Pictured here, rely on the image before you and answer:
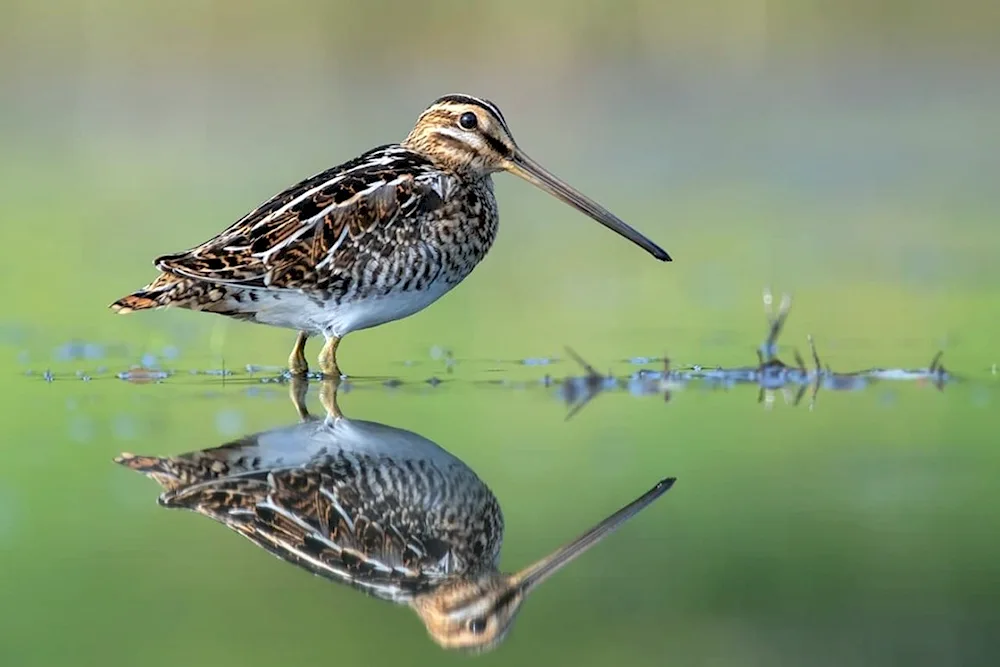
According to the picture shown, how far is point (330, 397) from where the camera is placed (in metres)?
6.76

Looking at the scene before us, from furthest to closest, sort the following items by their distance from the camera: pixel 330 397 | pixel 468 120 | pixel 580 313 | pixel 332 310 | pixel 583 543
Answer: pixel 580 313, pixel 468 120, pixel 332 310, pixel 330 397, pixel 583 543

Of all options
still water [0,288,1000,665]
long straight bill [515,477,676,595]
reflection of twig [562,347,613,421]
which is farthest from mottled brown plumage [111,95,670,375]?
long straight bill [515,477,676,595]

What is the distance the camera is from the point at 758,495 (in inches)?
195

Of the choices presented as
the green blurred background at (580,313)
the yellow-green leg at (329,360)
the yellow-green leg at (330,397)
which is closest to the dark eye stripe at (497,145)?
the green blurred background at (580,313)

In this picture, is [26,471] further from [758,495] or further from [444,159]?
[444,159]

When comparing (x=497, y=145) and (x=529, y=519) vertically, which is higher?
(x=497, y=145)

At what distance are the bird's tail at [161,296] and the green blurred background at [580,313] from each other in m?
0.34

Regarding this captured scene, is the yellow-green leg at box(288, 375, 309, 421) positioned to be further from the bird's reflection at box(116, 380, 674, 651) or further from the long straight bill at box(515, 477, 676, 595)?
the long straight bill at box(515, 477, 676, 595)

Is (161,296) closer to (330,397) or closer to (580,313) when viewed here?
(330,397)

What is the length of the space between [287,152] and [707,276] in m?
7.38

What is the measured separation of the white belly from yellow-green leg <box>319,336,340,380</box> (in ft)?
Answer: 0.19

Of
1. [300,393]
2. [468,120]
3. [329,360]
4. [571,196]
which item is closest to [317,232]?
[329,360]

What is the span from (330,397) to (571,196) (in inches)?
63.0

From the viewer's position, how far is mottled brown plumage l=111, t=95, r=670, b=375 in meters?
6.98
